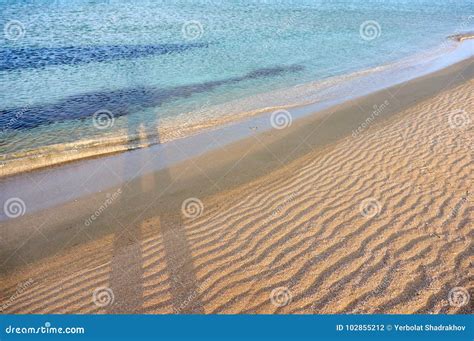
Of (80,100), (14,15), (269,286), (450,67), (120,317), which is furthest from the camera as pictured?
(14,15)

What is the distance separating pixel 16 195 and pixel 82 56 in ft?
45.3

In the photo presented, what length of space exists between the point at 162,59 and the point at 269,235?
16.7 metres

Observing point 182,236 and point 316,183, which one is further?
point 316,183

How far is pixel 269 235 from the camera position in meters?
6.38

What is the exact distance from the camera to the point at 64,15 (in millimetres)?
30688

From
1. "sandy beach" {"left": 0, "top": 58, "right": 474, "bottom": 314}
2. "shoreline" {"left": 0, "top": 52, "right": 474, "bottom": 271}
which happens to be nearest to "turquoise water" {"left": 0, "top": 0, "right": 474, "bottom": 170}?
"shoreline" {"left": 0, "top": 52, "right": 474, "bottom": 271}

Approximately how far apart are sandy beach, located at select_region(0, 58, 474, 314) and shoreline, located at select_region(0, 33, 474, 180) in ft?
5.59

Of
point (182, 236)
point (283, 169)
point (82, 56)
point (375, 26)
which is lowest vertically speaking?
point (182, 236)

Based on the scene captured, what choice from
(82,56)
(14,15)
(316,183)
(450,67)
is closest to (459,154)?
(316,183)

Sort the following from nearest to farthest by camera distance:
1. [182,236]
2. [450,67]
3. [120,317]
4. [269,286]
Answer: [120,317]
[269,286]
[182,236]
[450,67]

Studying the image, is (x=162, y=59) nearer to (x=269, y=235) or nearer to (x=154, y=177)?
(x=154, y=177)

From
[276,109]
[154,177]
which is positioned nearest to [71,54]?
[276,109]

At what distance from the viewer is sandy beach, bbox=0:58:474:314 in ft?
16.7

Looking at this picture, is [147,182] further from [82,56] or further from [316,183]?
[82,56]
